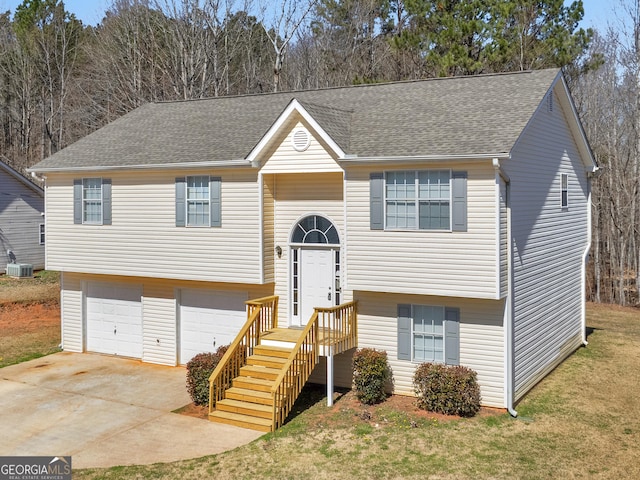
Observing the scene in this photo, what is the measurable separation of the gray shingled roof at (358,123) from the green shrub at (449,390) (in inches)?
195

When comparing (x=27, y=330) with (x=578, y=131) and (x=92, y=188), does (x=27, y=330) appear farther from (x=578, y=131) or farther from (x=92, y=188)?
(x=578, y=131)

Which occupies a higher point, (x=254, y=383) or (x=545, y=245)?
(x=545, y=245)

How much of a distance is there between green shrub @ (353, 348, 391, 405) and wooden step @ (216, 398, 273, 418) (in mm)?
2383

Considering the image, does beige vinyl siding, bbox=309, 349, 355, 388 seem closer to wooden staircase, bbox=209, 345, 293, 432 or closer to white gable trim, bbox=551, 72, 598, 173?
wooden staircase, bbox=209, 345, 293, 432

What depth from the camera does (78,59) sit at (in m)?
55.1

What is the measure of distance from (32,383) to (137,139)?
8339mm

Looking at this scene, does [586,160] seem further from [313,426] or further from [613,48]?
[613,48]

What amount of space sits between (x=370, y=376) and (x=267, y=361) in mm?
2540

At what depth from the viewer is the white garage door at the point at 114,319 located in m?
20.8

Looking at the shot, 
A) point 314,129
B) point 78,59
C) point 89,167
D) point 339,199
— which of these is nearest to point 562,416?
point 339,199

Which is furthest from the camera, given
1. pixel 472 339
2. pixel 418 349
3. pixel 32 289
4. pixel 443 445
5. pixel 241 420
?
pixel 32 289

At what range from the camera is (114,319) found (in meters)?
21.2

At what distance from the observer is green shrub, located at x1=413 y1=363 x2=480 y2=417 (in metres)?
14.6

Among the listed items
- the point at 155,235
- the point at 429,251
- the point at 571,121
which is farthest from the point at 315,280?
the point at 571,121
